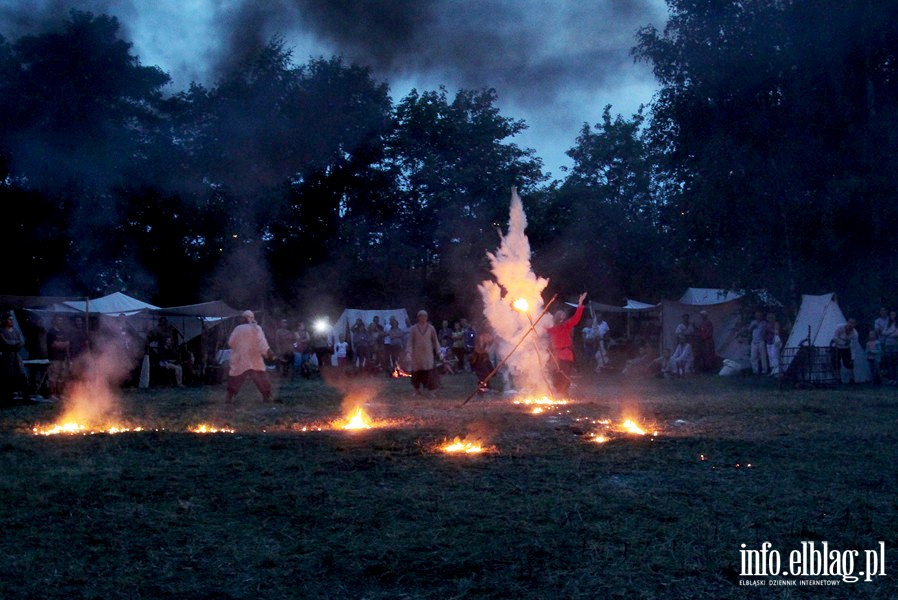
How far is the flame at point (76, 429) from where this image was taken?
1218cm

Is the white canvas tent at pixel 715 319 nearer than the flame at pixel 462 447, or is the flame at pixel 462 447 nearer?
the flame at pixel 462 447

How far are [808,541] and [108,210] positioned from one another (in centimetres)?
2720

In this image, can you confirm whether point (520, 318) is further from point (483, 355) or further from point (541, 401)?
point (541, 401)

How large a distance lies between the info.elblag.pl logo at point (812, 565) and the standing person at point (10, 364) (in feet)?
53.1

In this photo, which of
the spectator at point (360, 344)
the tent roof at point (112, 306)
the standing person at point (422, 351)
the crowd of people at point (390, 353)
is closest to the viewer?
the crowd of people at point (390, 353)

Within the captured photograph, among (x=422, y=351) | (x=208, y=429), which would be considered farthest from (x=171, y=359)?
(x=208, y=429)

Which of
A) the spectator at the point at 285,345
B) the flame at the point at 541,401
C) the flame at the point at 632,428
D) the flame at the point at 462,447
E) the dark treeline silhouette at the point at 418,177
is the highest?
the dark treeline silhouette at the point at 418,177

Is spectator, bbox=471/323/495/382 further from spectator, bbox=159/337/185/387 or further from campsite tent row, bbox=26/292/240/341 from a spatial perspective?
campsite tent row, bbox=26/292/240/341

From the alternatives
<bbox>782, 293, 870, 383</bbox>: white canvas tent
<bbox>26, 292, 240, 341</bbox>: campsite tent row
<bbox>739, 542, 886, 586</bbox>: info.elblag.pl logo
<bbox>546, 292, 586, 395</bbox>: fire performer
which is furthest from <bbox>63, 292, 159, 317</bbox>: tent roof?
<bbox>739, 542, 886, 586</bbox>: info.elblag.pl logo

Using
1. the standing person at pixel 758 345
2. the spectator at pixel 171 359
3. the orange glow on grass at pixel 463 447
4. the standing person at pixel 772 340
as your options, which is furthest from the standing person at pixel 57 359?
the standing person at pixel 758 345

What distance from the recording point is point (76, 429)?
41.4 feet

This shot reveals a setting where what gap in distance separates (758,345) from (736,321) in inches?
166

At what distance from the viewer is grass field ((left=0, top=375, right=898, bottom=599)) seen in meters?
5.10

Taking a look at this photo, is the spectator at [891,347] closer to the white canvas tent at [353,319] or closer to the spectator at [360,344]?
Result: the spectator at [360,344]
